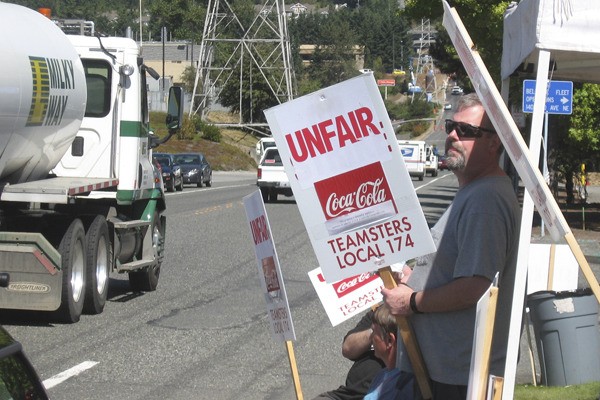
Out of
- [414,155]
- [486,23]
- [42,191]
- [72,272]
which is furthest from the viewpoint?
[414,155]

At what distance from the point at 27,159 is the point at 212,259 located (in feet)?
23.3

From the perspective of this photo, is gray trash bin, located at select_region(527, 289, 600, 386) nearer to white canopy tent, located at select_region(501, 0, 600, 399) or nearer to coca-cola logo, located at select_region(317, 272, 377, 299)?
coca-cola logo, located at select_region(317, 272, 377, 299)

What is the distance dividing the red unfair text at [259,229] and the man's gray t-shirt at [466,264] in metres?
1.22

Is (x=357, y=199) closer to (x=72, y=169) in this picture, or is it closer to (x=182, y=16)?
(x=72, y=169)

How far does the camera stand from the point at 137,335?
36.1 ft

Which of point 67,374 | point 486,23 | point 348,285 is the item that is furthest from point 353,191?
point 486,23

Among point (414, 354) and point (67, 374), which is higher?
point (414, 354)

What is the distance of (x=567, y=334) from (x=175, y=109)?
8107 millimetres

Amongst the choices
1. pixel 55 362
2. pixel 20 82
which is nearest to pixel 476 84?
pixel 55 362

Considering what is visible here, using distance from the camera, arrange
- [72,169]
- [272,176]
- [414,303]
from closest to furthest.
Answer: [414,303]
[72,169]
[272,176]

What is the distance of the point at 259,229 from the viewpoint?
5945mm

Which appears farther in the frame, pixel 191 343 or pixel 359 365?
pixel 191 343

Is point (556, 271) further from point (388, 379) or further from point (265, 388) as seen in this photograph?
point (388, 379)

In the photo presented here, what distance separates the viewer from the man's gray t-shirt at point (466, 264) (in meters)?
4.48
